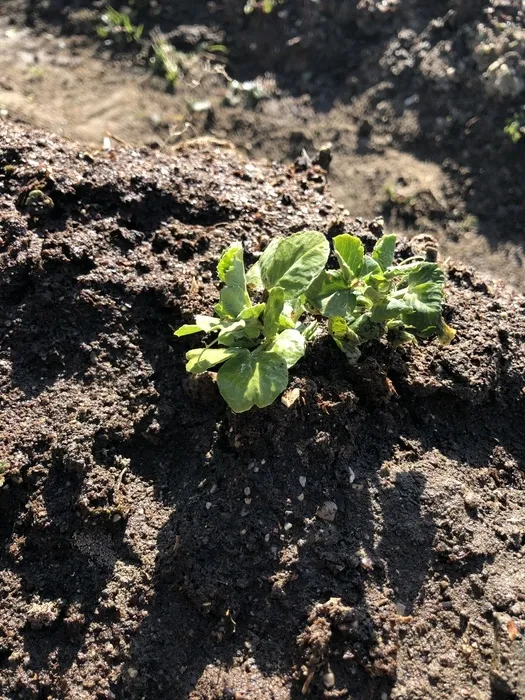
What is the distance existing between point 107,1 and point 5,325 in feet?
11.6

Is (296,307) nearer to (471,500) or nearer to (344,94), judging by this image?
(471,500)

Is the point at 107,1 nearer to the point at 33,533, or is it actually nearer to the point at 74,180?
the point at 74,180

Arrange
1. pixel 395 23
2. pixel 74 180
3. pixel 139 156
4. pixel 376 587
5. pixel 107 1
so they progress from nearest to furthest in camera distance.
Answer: pixel 376 587 → pixel 74 180 → pixel 139 156 → pixel 395 23 → pixel 107 1

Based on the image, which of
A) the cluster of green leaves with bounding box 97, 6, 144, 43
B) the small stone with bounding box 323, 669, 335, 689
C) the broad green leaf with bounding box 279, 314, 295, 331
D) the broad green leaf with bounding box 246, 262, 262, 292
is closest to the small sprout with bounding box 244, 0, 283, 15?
the cluster of green leaves with bounding box 97, 6, 144, 43

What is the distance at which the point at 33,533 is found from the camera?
6.79 ft

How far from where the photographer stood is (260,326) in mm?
1940

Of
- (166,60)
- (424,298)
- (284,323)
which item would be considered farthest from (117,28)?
(424,298)

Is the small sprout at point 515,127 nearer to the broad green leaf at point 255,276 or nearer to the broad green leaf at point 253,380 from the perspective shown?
the broad green leaf at point 255,276

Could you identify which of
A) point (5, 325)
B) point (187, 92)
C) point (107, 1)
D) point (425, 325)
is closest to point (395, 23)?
point (187, 92)

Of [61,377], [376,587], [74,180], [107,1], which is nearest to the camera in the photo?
[376,587]

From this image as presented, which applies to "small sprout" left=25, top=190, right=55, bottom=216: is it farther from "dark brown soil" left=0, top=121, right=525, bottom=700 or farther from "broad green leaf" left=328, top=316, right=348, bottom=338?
"broad green leaf" left=328, top=316, right=348, bottom=338

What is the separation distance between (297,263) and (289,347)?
282 mm

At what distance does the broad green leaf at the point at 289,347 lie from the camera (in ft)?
6.07

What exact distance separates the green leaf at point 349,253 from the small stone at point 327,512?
0.73 meters
